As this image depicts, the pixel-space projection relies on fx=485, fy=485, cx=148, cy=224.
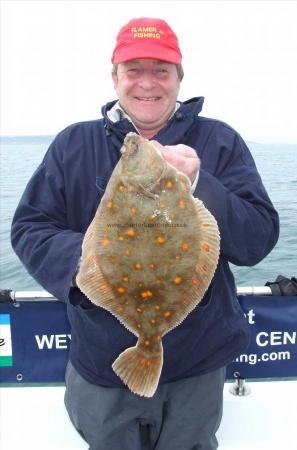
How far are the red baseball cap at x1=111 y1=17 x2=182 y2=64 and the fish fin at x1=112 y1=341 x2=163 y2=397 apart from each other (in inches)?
57.4

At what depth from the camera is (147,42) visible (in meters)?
2.52

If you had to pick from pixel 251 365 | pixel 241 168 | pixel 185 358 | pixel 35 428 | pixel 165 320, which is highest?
pixel 241 168

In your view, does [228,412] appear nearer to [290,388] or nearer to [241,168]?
[290,388]

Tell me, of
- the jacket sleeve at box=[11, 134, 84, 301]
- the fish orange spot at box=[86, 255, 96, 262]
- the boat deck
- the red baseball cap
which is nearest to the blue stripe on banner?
the boat deck

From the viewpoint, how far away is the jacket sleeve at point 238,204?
7.05 ft

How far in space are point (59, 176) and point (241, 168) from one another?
0.94 metres

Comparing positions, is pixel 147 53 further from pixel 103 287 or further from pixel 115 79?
pixel 103 287

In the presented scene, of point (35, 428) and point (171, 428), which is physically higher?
point (171, 428)

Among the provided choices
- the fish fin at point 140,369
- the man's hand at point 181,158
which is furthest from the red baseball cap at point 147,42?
the fish fin at point 140,369

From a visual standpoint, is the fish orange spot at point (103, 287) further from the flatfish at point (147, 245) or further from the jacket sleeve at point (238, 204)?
the jacket sleeve at point (238, 204)

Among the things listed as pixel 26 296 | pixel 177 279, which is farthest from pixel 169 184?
pixel 26 296

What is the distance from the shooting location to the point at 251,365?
351 centimetres

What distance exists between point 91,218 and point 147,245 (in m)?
0.73

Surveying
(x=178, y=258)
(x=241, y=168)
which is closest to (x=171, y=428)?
(x=178, y=258)
